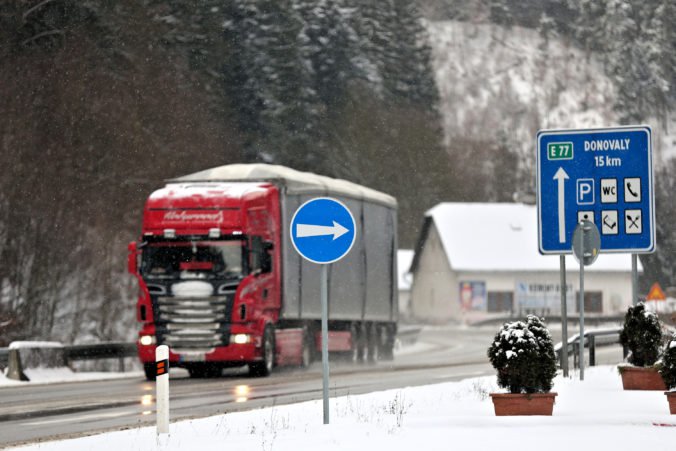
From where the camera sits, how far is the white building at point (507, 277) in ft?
307

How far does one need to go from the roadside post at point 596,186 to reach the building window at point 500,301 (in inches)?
2645

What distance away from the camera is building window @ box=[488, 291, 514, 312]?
307ft

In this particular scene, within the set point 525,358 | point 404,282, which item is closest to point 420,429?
point 525,358

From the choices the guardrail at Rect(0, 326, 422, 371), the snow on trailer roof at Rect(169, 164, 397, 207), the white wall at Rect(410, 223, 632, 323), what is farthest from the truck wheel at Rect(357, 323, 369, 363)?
the white wall at Rect(410, 223, 632, 323)

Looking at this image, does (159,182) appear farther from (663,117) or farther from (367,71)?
(663,117)

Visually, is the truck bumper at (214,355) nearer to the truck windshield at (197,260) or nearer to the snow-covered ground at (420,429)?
the truck windshield at (197,260)

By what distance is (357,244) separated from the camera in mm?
38562

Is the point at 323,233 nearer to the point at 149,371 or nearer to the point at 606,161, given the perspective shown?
the point at 606,161

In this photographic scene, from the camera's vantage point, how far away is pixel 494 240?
9612 cm

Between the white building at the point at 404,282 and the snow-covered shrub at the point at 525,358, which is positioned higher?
the white building at the point at 404,282

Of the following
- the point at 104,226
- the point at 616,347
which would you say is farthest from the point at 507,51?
the point at 104,226

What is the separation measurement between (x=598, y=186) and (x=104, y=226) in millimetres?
21473

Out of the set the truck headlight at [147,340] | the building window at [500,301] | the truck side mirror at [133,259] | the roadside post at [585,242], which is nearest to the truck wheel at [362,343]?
the truck headlight at [147,340]

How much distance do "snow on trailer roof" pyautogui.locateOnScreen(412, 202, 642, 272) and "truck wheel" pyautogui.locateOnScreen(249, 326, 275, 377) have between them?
62.1 metres
